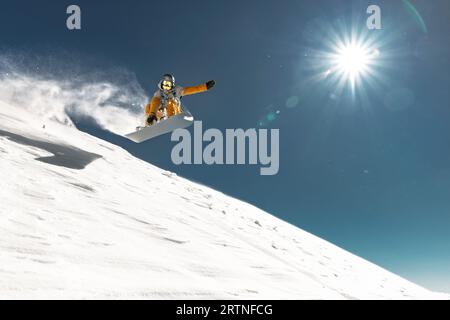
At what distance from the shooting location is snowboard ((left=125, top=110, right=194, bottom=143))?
11.8 metres

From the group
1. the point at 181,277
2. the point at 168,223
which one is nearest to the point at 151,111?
the point at 168,223

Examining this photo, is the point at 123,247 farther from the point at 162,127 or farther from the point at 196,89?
the point at 196,89

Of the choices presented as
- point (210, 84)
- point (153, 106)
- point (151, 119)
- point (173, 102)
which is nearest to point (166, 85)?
point (173, 102)

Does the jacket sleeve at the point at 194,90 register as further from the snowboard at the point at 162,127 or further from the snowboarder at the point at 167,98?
the snowboard at the point at 162,127

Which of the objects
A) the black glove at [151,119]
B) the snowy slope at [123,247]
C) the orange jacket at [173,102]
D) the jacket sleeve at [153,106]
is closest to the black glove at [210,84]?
the orange jacket at [173,102]

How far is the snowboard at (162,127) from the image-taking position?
11836 millimetres

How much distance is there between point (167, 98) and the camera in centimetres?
1273

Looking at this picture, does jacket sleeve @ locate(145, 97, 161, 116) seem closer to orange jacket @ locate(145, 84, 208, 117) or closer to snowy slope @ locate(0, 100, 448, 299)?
orange jacket @ locate(145, 84, 208, 117)

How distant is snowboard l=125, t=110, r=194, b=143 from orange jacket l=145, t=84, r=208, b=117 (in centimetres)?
54

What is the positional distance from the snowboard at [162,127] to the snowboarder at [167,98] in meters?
0.28

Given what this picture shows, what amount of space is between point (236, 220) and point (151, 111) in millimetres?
6297

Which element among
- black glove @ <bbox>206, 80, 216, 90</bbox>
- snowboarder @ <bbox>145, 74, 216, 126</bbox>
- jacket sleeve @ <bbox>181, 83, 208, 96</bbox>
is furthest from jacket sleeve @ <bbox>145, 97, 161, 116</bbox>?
black glove @ <bbox>206, 80, 216, 90</bbox>
